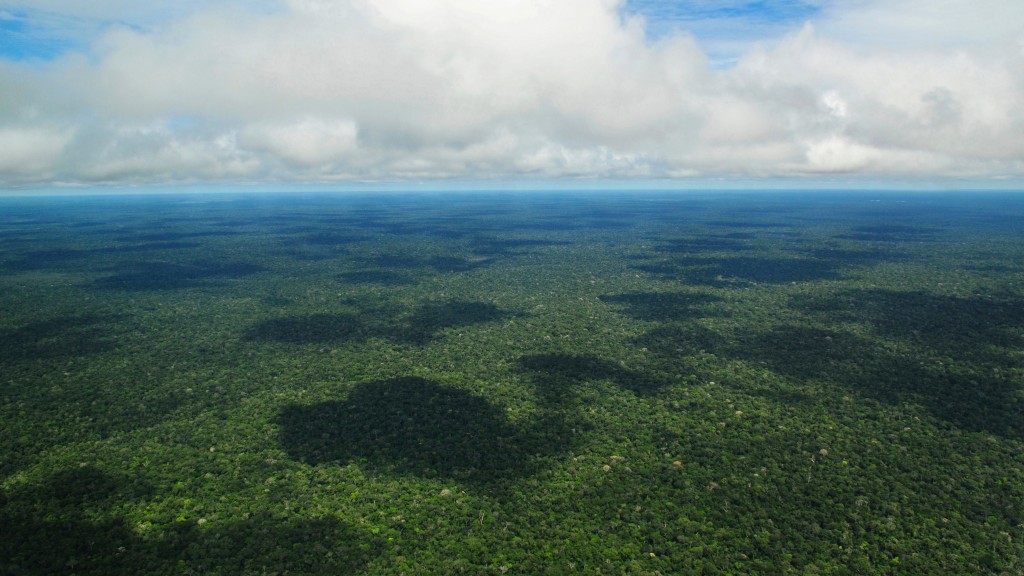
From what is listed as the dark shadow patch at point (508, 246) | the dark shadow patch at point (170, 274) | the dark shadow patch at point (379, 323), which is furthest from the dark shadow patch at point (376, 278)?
the dark shadow patch at point (508, 246)

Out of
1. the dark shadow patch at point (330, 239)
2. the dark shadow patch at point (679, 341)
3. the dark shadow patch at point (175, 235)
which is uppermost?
the dark shadow patch at point (175, 235)

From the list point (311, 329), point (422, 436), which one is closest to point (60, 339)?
point (311, 329)

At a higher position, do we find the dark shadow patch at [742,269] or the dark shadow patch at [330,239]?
the dark shadow patch at [330,239]

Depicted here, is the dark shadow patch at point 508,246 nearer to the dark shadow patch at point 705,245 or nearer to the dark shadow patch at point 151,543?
the dark shadow patch at point 705,245

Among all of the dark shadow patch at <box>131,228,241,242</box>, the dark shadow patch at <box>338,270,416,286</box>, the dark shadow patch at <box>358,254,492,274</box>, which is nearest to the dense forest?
the dark shadow patch at <box>338,270,416,286</box>

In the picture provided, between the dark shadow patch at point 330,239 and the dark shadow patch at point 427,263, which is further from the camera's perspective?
the dark shadow patch at point 330,239

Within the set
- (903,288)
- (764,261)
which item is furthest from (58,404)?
(764,261)
